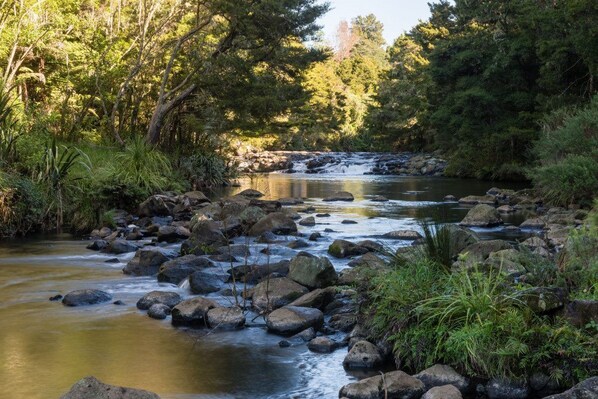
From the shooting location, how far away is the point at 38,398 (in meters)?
5.09

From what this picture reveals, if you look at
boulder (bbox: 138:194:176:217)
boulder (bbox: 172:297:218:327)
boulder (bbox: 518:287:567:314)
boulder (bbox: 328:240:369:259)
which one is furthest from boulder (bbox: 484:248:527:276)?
boulder (bbox: 138:194:176:217)

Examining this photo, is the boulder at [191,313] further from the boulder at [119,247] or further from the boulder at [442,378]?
the boulder at [119,247]

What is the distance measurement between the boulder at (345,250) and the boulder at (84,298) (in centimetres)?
382

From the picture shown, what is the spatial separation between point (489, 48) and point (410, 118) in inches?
595

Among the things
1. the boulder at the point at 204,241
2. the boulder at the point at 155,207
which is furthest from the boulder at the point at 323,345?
the boulder at the point at 155,207

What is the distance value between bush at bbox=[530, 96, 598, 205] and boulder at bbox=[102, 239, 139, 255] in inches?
396

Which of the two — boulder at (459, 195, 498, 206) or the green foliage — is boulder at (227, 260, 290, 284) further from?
boulder at (459, 195, 498, 206)

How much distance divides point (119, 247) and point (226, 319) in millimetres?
4900

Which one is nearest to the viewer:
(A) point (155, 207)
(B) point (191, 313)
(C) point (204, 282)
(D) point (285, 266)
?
(B) point (191, 313)

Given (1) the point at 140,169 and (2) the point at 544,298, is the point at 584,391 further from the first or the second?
(1) the point at 140,169

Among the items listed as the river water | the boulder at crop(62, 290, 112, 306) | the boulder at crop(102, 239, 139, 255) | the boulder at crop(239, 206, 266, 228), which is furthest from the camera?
the boulder at crop(239, 206, 266, 228)

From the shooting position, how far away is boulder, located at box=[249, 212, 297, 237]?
42.5 feet

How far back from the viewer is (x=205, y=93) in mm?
22375

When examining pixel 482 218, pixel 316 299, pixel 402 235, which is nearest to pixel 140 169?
pixel 402 235
